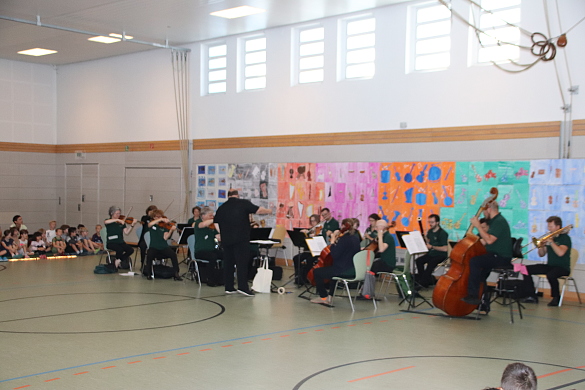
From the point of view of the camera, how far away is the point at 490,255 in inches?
376

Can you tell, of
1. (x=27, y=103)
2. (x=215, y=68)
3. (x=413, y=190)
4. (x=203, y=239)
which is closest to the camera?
(x=203, y=239)

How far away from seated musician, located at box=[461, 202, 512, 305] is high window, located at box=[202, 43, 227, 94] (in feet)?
32.4

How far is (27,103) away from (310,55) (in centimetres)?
1061

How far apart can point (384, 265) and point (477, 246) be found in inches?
93.7

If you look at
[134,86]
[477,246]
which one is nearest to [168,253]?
[477,246]

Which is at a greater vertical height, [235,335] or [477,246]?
[477,246]

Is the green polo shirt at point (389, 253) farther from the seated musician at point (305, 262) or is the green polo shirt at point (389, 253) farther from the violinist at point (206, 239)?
the violinist at point (206, 239)

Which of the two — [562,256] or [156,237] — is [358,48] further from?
[562,256]

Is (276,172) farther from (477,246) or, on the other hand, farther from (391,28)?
(477,246)

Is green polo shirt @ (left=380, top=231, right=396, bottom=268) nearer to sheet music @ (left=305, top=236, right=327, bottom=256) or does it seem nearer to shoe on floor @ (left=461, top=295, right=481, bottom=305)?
sheet music @ (left=305, top=236, right=327, bottom=256)

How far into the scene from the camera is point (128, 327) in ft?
28.6

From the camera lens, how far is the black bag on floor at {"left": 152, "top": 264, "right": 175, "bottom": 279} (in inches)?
529

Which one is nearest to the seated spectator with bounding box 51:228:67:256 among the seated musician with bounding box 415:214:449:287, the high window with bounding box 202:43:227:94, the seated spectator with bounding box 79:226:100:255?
the seated spectator with bounding box 79:226:100:255

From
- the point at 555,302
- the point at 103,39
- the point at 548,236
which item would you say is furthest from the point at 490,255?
the point at 103,39
